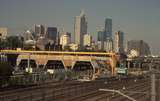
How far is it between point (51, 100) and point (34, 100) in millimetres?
4109

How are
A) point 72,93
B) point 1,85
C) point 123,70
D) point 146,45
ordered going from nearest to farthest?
point 146,45, point 72,93, point 1,85, point 123,70

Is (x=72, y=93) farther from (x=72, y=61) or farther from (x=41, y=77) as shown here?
(x=72, y=61)

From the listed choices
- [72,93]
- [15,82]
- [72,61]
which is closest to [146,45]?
[72,93]

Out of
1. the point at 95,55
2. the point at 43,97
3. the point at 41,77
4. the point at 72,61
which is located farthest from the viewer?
the point at 95,55

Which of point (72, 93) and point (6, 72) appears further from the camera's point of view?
point (6, 72)

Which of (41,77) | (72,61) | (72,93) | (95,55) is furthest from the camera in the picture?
(95,55)

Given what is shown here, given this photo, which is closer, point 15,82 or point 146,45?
point 146,45

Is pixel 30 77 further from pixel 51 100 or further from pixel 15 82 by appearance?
pixel 51 100

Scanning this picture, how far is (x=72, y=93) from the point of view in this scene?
5600 cm

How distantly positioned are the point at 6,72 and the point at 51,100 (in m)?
25.2

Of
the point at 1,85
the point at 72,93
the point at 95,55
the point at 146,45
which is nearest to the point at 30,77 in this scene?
the point at 1,85

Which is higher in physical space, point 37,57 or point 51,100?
point 37,57

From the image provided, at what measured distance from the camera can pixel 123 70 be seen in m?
135

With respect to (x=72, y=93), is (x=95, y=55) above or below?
above
